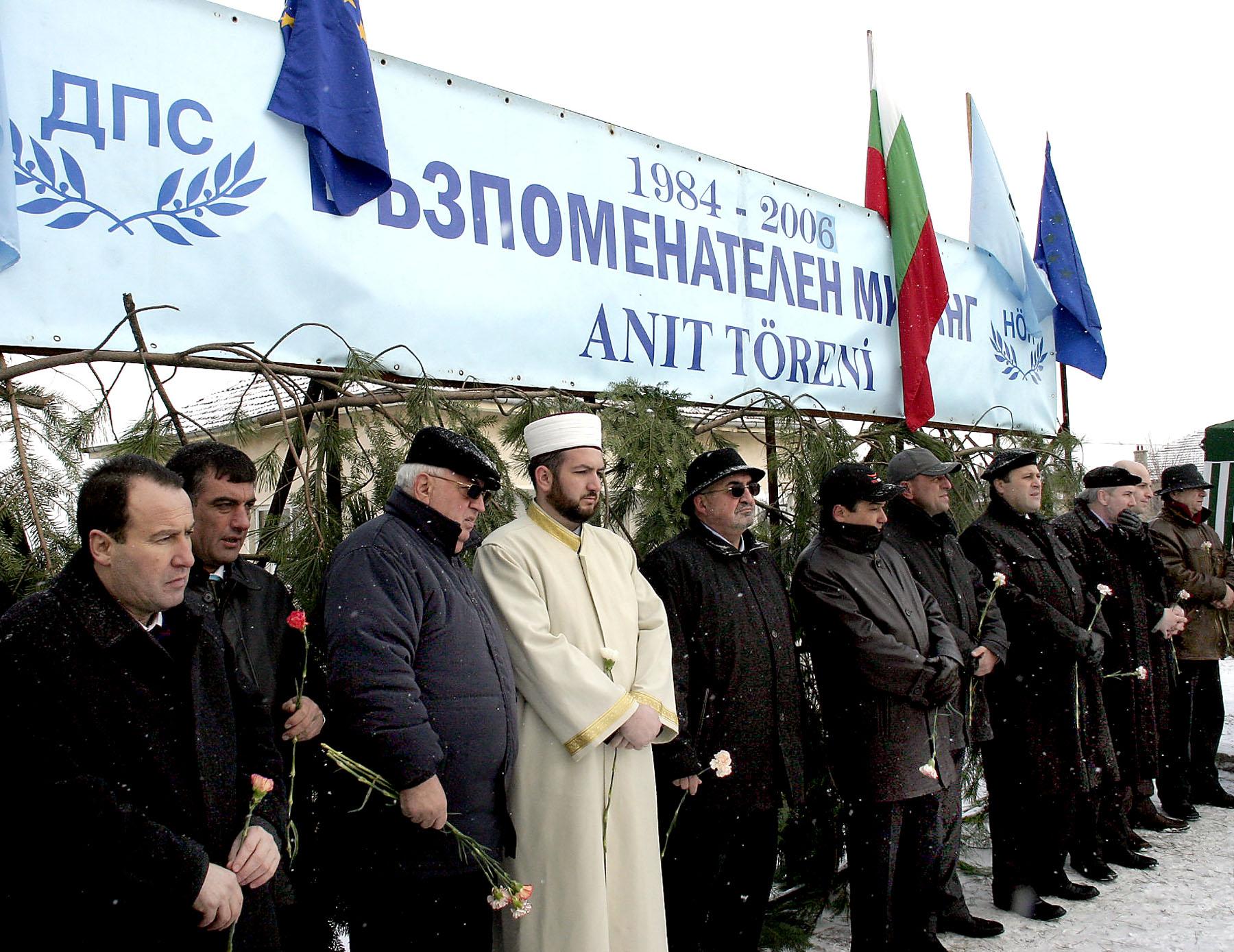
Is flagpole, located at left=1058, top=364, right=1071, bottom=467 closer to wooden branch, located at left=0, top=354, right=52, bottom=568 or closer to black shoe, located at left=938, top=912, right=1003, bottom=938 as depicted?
black shoe, located at left=938, top=912, right=1003, bottom=938

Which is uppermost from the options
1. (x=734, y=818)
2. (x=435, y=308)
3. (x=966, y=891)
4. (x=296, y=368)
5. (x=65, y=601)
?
(x=435, y=308)

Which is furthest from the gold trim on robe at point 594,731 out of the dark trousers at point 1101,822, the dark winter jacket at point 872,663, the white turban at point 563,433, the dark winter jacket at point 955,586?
the dark trousers at point 1101,822

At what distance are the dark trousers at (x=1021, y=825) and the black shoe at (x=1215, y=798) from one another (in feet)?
6.54

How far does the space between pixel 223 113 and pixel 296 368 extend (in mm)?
734

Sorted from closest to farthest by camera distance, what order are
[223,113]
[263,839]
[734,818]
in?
[263,839]
[223,113]
[734,818]

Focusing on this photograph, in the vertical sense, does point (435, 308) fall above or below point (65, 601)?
above

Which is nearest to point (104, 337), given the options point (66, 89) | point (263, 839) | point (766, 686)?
point (66, 89)

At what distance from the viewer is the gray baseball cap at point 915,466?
392 cm

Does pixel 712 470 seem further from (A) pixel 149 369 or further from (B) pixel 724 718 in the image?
(A) pixel 149 369

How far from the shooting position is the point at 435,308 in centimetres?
324

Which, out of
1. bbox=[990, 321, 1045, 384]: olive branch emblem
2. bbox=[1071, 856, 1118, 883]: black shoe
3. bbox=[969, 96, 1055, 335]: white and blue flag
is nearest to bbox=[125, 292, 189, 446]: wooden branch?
bbox=[1071, 856, 1118, 883]: black shoe

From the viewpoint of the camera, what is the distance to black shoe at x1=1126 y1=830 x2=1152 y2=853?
183 inches

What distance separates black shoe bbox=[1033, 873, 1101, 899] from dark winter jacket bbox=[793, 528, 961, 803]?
104 cm

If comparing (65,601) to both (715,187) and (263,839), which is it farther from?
(715,187)
